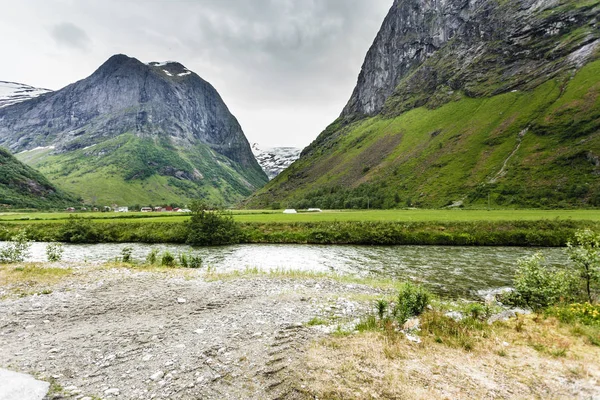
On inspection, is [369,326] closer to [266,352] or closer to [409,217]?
[266,352]

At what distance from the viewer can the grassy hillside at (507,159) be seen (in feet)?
399

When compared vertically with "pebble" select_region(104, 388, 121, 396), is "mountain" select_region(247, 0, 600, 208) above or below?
above

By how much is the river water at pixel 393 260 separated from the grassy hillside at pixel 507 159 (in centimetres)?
9699

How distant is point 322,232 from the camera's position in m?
56.1

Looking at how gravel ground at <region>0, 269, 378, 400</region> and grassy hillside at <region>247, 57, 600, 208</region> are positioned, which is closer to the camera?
gravel ground at <region>0, 269, 378, 400</region>

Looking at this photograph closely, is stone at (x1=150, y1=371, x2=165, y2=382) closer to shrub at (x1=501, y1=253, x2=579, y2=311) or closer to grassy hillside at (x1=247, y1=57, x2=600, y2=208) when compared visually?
shrub at (x1=501, y1=253, x2=579, y2=311)

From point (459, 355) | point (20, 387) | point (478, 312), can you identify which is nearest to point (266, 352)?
point (459, 355)

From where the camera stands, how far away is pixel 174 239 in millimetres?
58031

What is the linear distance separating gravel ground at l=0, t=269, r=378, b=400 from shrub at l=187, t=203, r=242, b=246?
3258 cm

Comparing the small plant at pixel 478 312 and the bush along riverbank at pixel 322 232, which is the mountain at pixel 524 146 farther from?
the small plant at pixel 478 312

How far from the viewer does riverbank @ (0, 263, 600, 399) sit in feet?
27.1

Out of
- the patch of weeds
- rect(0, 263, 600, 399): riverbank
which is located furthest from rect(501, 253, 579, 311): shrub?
the patch of weeds

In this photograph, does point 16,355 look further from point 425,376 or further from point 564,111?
point 564,111

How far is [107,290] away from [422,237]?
4695cm
